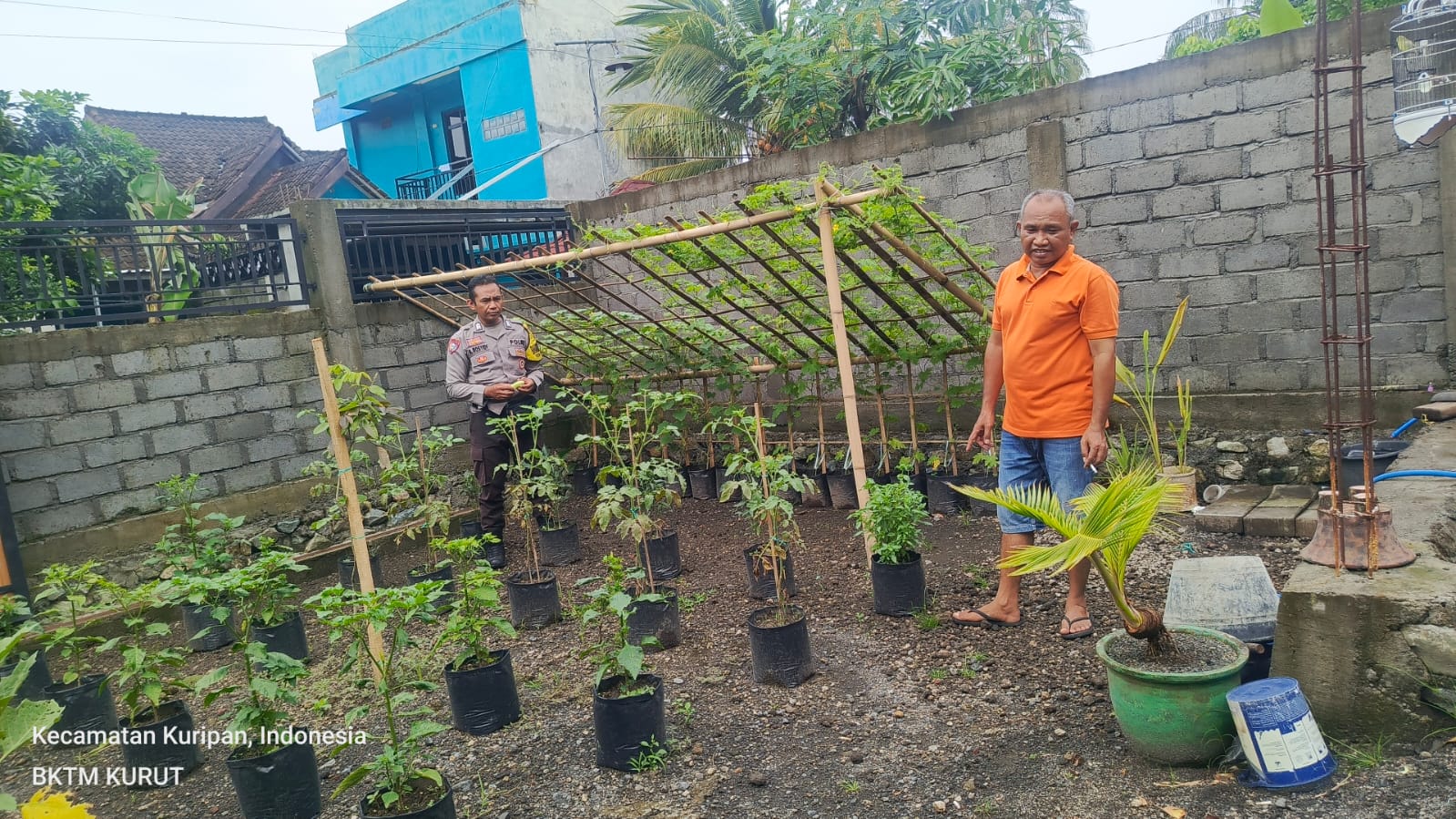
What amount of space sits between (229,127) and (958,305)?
1811 cm

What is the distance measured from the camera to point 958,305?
18.2 ft

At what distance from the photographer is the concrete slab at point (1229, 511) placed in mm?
4797

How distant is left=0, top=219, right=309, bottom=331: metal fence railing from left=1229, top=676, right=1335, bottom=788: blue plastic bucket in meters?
6.05

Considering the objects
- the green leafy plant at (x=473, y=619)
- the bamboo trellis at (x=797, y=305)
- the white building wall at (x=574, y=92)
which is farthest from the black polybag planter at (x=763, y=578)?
the white building wall at (x=574, y=92)

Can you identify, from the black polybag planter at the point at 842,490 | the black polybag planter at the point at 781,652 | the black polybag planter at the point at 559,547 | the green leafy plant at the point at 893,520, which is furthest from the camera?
the black polybag planter at the point at 842,490

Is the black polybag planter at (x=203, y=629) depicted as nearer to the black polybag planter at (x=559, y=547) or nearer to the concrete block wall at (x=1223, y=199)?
the black polybag planter at (x=559, y=547)

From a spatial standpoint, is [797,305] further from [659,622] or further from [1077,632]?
[1077,632]

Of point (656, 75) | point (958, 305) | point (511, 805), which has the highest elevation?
point (656, 75)

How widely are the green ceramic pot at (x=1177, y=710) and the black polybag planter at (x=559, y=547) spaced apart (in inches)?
146

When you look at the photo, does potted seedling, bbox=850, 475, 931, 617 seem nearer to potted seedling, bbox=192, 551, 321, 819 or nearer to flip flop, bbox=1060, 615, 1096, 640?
flip flop, bbox=1060, 615, 1096, 640

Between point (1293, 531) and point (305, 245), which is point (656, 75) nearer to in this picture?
point (305, 245)

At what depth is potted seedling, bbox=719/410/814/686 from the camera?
3.65m

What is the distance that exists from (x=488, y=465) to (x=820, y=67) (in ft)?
16.2

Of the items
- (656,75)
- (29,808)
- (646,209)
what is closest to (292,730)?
(29,808)
